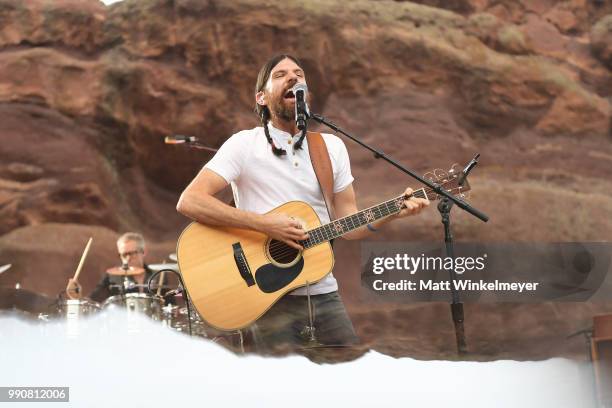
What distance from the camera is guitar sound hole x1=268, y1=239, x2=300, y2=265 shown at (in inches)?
119

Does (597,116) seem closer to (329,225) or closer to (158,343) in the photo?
(329,225)

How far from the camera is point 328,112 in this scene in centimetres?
714

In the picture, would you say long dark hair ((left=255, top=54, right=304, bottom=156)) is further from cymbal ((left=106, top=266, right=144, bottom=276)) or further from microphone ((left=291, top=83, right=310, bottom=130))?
cymbal ((left=106, top=266, right=144, bottom=276))

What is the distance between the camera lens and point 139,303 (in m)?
4.43

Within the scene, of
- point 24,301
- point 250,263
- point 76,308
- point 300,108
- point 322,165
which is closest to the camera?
point 300,108

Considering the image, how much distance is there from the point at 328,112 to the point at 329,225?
418 centimetres

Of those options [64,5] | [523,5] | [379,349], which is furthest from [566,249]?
[64,5]

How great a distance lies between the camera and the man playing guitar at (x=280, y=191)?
→ 2967 millimetres

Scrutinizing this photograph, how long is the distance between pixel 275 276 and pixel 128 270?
2.29m

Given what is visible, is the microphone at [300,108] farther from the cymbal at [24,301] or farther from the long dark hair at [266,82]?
the cymbal at [24,301]

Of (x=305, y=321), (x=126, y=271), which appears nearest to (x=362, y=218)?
(x=305, y=321)

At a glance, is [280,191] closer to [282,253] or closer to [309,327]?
[282,253]

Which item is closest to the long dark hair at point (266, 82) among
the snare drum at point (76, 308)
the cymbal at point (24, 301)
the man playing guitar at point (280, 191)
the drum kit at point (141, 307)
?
the man playing guitar at point (280, 191)

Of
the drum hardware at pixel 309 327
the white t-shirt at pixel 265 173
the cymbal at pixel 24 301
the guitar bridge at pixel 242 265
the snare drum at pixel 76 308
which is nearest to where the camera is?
the drum hardware at pixel 309 327
